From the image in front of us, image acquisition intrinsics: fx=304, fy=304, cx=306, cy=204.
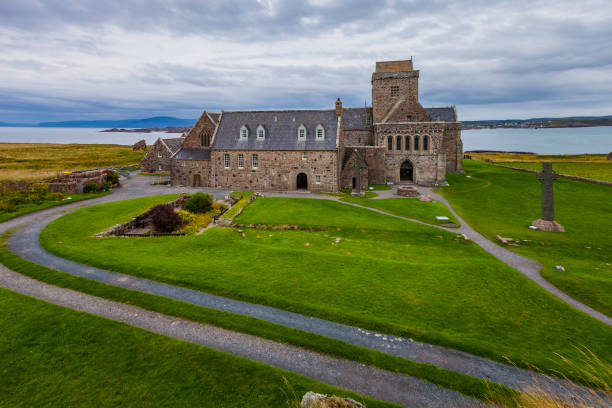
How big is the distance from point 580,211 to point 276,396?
3778 cm

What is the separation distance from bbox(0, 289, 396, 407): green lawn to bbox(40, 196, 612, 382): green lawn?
3.89m

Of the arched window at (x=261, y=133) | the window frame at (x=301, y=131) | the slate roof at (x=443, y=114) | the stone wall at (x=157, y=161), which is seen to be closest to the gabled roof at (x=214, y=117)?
the arched window at (x=261, y=133)

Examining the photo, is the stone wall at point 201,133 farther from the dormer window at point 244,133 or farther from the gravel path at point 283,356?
the gravel path at point 283,356

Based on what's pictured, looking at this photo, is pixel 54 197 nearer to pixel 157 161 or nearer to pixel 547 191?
pixel 157 161

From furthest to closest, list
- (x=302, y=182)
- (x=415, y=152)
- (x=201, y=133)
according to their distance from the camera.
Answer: (x=201, y=133), (x=415, y=152), (x=302, y=182)

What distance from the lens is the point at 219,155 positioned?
4825 centimetres

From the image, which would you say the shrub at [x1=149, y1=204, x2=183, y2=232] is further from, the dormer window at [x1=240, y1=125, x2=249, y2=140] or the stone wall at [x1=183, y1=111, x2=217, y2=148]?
the stone wall at [x1=183, y1=111, x2=217, y2=148]

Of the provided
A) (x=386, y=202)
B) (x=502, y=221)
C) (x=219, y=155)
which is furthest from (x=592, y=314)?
(x=219, y=155)

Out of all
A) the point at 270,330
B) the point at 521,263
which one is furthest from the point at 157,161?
the point at 521,263

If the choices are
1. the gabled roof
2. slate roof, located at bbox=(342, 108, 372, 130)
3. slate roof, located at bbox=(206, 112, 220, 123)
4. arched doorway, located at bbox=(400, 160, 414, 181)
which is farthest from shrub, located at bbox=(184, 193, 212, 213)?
slate roof, located at bbox=(342, 108, 372, 130)

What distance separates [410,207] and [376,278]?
66.7ft

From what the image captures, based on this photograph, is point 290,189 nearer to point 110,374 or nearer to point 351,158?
point 351,158

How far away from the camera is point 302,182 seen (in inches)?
1877

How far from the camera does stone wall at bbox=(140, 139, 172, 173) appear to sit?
63031 millimetres
